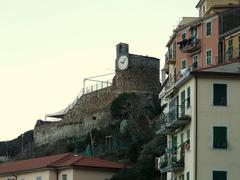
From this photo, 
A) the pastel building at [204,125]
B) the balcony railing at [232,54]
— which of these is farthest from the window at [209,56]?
the pastel building at [204,125]

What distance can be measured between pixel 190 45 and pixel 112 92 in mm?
33288

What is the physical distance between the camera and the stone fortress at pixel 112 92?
12838 centimetres

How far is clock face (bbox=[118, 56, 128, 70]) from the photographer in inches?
5112

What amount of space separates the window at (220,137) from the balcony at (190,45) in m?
29.4

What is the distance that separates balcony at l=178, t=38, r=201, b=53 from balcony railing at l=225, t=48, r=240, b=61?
4.99m

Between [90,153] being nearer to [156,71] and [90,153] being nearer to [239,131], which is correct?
[156,71]

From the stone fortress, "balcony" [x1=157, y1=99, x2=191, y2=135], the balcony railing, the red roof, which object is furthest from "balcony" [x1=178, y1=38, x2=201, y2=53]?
the stone fortress

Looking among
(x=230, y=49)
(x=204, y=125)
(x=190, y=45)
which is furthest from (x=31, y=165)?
(x=204, y=125)

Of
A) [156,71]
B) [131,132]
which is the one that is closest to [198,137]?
[131,132]

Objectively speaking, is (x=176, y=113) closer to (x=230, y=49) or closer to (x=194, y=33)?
(x=230, y=49)

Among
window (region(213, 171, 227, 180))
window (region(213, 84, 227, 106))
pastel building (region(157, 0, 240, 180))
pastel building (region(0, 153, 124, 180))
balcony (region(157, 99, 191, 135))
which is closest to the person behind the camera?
window (region(213, 171, 227, 180))

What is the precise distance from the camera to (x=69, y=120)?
5217 inches

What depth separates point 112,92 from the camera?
129125mm

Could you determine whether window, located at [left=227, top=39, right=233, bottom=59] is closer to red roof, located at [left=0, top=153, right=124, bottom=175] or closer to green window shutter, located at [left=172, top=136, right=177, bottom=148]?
red roof, located at [left=0, top=153, right=124, bottom=175]
